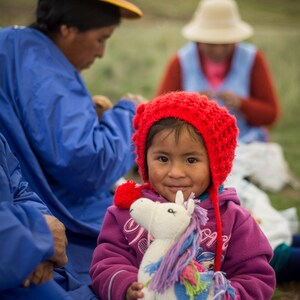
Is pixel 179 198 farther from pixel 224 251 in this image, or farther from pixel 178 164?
pixel 224 251

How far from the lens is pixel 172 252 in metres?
1.79

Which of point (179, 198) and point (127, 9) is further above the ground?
point (127, 9)

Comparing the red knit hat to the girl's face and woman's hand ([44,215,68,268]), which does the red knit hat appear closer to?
Answer: the girl's face

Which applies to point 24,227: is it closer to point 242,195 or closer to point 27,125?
point 27,125

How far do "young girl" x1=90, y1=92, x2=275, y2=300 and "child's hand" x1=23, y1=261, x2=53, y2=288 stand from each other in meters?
0.20

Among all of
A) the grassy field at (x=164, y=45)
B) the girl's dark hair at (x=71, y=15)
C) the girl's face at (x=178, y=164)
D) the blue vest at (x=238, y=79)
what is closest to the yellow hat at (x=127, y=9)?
the girl's dark hair at (x=71, y=15)

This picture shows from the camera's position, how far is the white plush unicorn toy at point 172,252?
5.85ft

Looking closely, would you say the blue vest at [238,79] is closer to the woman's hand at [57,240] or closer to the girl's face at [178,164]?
the girl's face at [178,164]

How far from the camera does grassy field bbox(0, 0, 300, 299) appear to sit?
6.98 m

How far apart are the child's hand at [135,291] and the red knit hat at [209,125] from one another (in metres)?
0.28

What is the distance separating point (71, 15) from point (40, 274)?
148cm

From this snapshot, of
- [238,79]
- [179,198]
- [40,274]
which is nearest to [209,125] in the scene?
[179,198]

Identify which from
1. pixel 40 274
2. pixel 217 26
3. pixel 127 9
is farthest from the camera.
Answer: pixel 217 26

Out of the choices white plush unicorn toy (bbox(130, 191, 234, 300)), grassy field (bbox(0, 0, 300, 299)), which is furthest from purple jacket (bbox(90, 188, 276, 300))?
grassy field (bbox(0, 0, 300, 299))
